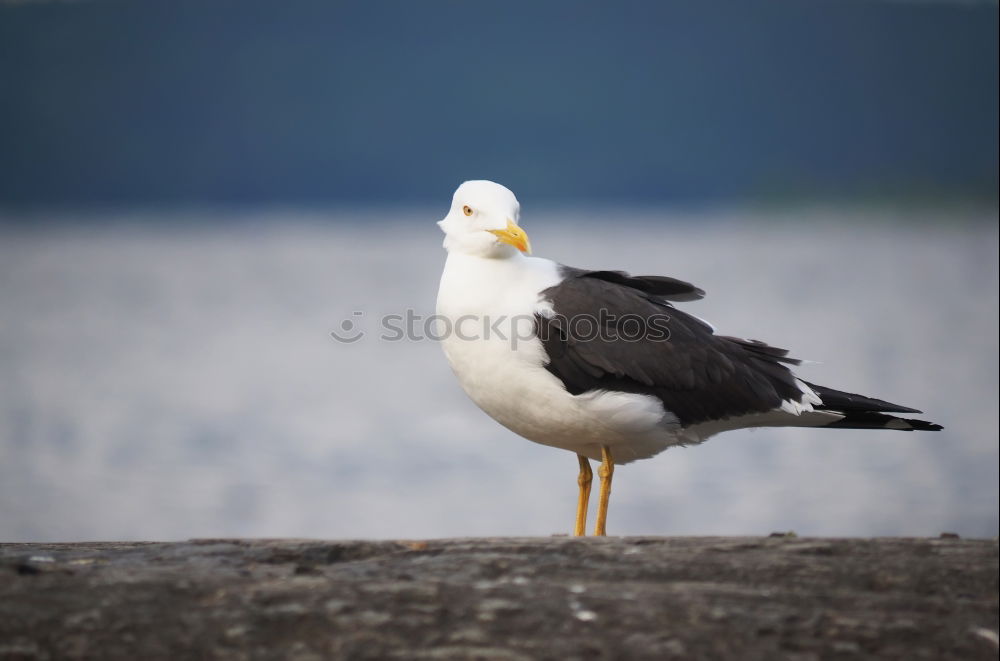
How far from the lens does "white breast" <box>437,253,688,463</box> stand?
18.5 feet

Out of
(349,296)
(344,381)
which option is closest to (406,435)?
(344,381)

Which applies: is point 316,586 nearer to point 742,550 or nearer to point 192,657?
point 192,657

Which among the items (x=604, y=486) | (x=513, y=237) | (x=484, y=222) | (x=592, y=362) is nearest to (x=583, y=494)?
(x=604, y=486)

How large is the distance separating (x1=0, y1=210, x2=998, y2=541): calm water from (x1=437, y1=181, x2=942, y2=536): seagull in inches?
65.9

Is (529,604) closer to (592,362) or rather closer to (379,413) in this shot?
(592,362)

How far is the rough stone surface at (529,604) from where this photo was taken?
338 centimetres

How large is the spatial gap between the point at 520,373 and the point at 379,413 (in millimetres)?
14278

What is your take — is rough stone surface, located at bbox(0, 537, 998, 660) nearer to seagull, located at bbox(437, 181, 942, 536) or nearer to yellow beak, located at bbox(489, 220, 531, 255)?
seagull, located at bbox(437, 181, 942, 536)

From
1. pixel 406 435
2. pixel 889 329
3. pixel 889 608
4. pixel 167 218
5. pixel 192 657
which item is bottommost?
pixel 192 657

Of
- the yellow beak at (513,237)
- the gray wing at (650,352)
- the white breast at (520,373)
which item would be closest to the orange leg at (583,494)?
the white breast at (520,373)

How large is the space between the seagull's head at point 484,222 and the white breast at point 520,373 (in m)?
0.07

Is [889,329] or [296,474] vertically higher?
[889,329]

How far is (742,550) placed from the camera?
404 cm

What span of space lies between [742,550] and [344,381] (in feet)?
63.4
